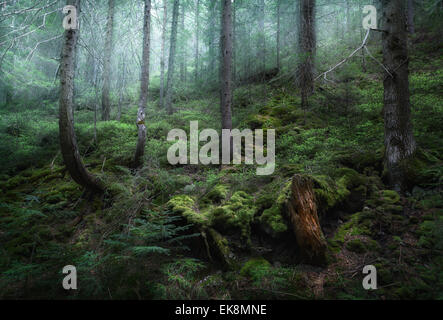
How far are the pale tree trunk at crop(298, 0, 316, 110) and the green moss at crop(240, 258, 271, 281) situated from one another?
295 inches

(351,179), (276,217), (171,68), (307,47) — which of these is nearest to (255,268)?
(276,217)

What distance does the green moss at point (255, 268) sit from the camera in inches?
131

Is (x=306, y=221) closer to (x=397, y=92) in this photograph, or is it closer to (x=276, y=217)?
(x=276, y=217)

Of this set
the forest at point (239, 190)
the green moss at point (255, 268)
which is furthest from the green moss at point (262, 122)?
the green moss at point (255, 268)

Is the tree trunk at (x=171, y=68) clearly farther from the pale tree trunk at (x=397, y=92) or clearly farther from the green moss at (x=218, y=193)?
the pale tree trunk at (x=397, y=92)

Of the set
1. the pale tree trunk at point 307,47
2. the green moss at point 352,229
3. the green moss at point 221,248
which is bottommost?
the green moss at point 221,248

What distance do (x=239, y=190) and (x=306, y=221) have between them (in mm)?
1908

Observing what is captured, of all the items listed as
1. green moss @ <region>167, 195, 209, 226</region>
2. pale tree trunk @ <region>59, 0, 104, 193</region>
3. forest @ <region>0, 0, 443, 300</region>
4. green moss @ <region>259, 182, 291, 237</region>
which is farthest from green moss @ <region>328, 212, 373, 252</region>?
pale tree trunk @ <region>59, 0, 104, 193</region>

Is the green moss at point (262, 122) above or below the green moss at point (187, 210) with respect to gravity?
above

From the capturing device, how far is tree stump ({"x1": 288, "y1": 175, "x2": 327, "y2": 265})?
11.9ft

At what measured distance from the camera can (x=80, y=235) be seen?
5.15 meters

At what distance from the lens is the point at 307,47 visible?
9547 millimetres

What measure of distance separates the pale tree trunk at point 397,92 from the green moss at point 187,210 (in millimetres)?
4223
